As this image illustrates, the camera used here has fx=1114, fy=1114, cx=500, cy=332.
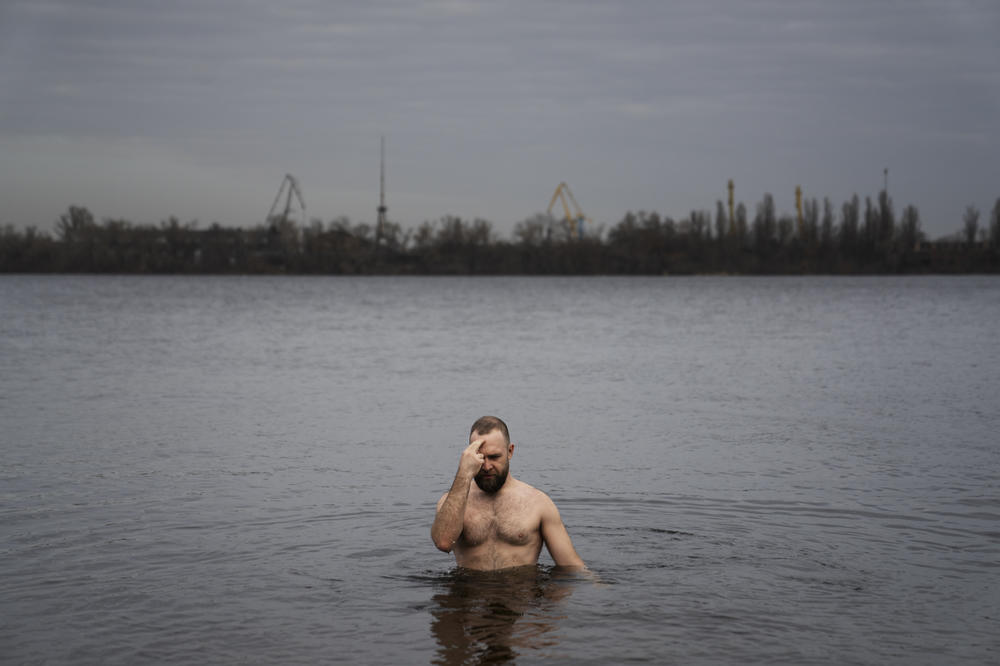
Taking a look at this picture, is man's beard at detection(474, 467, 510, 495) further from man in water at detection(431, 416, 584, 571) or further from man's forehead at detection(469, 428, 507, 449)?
man's forehead at detection(469, 428, 507, 449)

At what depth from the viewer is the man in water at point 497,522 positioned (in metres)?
8.82

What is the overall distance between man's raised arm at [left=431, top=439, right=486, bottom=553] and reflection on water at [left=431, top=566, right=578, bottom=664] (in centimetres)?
60

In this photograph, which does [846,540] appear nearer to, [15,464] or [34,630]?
[34,630]

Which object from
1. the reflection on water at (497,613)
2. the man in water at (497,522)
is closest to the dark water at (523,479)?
the reflection on water at (497,613)

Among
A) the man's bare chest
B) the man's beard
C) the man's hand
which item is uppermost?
the man's hand

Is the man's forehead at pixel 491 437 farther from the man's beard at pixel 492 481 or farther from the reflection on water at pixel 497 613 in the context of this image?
the reflection on water at pixel 497 613

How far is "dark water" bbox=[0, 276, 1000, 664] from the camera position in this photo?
8.96 metres

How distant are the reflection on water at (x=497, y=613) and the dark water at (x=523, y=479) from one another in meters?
0.02

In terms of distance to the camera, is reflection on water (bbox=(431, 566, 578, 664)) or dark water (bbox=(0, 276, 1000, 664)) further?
dark water (bbox=(0, 276, 1000, 664))

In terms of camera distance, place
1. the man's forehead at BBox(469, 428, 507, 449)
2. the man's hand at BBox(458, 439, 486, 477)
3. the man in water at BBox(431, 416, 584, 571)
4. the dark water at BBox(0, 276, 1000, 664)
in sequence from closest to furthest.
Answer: the man's hand at BBox(458, 439, 486, 477)
the man's forehead at BBox(469, 428, 507, 449)
the man in water at BBox(431, 416, 584, 571)
the dark water at BBox(0, 276, 1000, 664)

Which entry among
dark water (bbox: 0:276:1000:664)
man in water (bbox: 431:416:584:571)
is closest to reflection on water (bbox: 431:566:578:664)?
dark water (bbox: 0:276:1000:664)

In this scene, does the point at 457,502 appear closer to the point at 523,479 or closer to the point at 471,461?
the point at 471,461

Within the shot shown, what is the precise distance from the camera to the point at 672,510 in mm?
13773

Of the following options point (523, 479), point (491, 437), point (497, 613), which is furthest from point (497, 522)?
point (523, 479)
